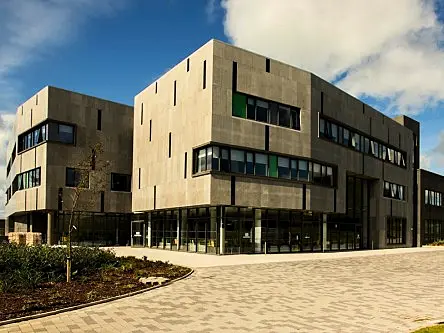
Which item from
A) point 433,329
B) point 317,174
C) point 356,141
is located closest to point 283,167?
point 317,174

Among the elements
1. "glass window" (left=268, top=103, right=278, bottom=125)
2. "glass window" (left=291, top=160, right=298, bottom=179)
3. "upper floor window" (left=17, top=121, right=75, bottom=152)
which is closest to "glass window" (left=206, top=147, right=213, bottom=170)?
"glass window" (left=268, top=103, right=278, bottom=125)

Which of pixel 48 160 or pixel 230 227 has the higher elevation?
pixel 48 160

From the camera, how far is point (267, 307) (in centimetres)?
1307

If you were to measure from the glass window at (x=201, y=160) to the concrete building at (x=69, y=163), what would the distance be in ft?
38.8

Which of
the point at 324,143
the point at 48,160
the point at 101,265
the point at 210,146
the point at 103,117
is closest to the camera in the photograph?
the point at 101,265

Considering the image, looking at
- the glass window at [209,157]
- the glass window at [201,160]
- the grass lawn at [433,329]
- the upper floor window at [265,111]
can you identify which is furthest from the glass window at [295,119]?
the grass lawn at [433,329]

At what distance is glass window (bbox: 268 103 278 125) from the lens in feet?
117

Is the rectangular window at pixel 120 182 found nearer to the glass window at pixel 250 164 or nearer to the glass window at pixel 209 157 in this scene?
the glass window at pixel 209 157

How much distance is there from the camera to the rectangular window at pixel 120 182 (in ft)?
158

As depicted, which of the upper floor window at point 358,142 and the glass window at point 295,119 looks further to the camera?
the upper floor window at point 358,142

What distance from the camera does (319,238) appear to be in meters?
40.3

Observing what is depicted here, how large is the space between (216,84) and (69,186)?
65.7 feet

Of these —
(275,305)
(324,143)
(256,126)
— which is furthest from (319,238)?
(275,305)

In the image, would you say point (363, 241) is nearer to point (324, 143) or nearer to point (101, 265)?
point (324, 143)
